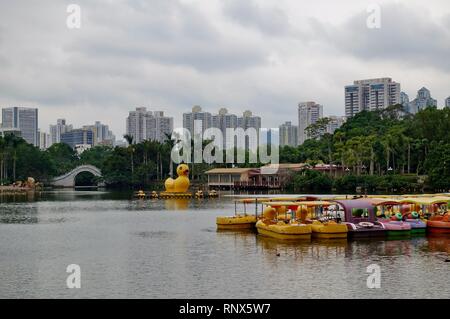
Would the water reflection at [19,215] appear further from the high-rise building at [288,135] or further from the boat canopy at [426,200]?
the high-rise building at [288,135]

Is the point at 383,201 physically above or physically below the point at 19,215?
above

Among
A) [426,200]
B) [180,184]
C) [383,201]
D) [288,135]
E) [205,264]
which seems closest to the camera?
[205,264]

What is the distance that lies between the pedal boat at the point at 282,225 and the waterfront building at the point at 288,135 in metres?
138

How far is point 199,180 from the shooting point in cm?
11688

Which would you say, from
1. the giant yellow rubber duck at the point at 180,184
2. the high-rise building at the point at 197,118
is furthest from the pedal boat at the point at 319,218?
the high-rise building at the point at 197,118

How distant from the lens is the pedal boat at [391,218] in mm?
35312

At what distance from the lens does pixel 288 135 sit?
18612cm

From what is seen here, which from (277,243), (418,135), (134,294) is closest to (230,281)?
(134,294)

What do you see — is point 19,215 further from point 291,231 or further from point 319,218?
point 291,231

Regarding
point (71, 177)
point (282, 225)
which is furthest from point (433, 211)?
point (71, 177)

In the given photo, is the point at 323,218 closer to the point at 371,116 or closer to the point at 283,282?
the point at 283,282

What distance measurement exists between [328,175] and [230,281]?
8092 centimetres

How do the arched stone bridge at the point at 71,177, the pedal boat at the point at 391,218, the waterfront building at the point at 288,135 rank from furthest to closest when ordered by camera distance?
the waterfront building at the point at 288,135 → the arched stone bridge at the point at 71,177 → the pedal boat at the point at 391,218

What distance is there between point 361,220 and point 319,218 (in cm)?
319
